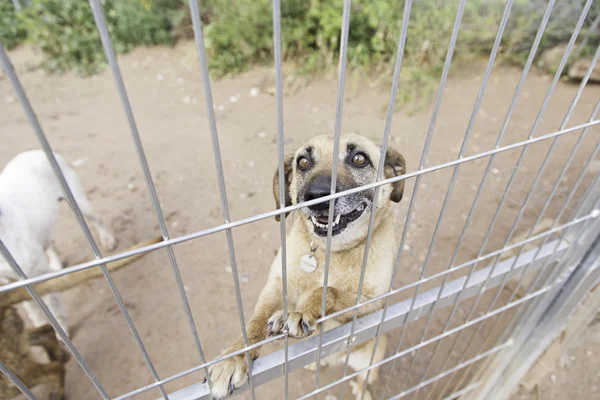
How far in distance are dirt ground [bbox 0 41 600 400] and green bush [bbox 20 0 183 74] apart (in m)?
0.36

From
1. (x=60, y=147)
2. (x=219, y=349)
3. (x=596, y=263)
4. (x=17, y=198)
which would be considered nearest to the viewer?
(x=596, y=263)

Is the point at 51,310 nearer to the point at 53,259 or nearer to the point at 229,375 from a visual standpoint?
the point at 53,259

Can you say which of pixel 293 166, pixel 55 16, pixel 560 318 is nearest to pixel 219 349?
pixel 293 166

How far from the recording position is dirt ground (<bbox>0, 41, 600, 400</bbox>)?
8.63 ft

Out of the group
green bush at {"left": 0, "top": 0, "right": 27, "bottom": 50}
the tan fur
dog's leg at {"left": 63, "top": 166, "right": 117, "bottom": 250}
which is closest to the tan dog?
the tan fur

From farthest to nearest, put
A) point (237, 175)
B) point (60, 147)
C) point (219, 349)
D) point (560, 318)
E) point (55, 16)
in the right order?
point (55, 16)
point (60, 147)
point (237, 175)
point (219, 349)
point (560, 318)

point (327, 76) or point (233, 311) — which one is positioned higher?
point (327, 76)

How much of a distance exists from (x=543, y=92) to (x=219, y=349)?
17.7ft

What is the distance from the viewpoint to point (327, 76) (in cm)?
552

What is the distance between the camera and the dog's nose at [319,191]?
4.15ft

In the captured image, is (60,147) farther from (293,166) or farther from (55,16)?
(293,166)

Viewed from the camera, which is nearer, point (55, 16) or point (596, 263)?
point (596, 263)

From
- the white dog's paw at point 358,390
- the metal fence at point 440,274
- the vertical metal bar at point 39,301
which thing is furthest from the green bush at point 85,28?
the vertical metal bar at point 39,301

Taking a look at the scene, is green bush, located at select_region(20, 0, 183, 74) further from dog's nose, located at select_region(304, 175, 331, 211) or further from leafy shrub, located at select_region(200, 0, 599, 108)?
dog's nose, located at select_region(304, 175, 331, 211)
